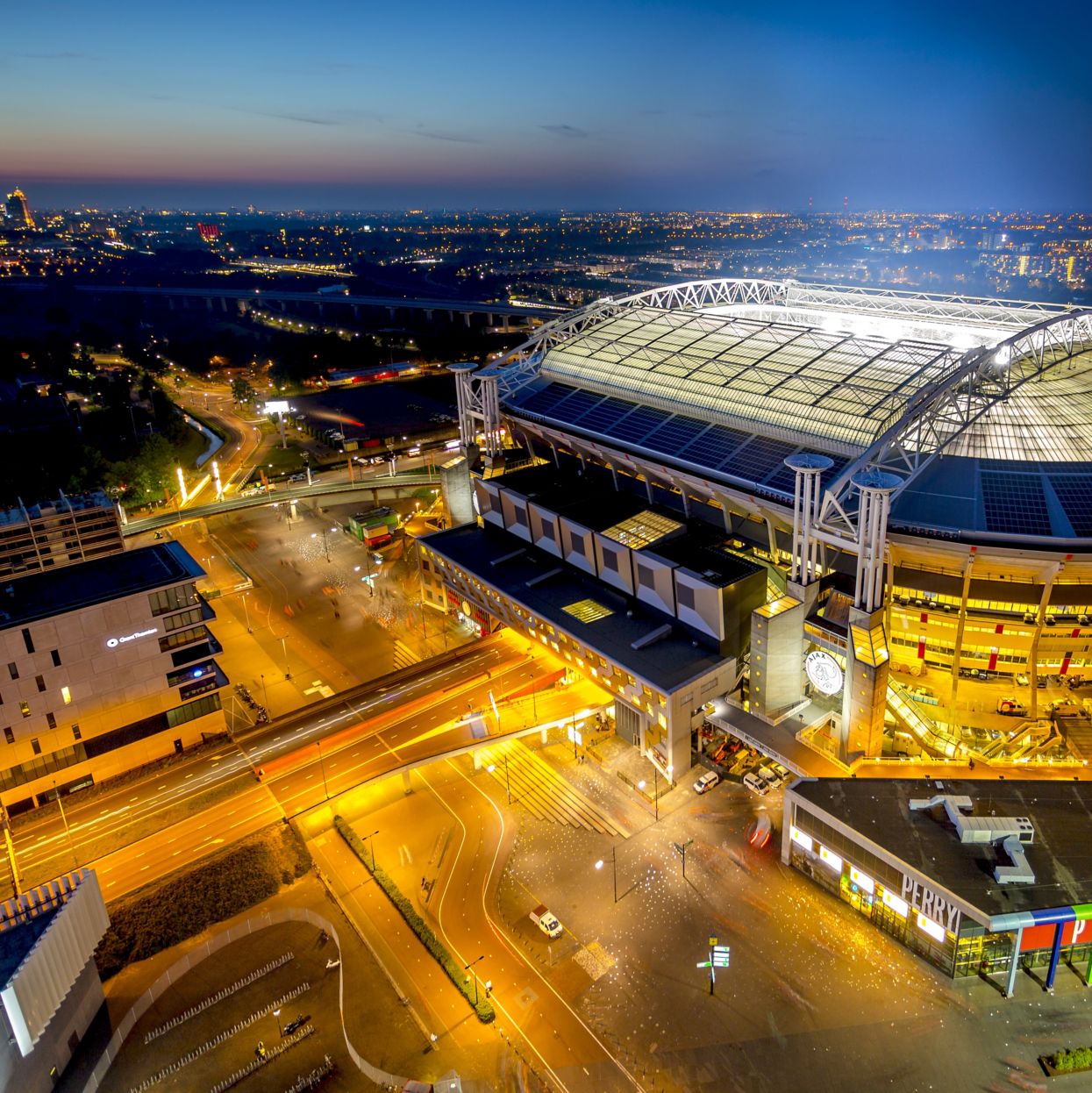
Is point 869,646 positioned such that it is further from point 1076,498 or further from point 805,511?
point 1076,498

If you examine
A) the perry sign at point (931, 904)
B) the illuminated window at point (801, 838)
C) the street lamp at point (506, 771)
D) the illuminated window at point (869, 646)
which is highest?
the illuminated window at point (869, 646)

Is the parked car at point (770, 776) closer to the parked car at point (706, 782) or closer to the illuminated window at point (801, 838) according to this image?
the parked car at point (706, 782)

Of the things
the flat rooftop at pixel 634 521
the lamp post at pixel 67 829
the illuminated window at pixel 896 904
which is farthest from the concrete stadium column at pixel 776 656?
the lamp post at pixel 67 829

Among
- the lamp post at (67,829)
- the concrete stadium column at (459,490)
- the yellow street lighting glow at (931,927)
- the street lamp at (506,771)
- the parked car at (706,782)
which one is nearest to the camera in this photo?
the yellow street lighting glow at (931,927)

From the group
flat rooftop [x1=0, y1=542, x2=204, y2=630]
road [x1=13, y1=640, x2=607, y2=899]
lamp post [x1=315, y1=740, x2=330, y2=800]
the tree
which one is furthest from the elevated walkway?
the tree

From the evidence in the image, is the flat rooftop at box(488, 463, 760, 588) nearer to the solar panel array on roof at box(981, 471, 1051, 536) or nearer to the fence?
the solar panel array on roof at box(981, 471, 1051, 536)

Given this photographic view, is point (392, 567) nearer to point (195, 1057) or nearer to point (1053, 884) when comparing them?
point (195, 1057)
